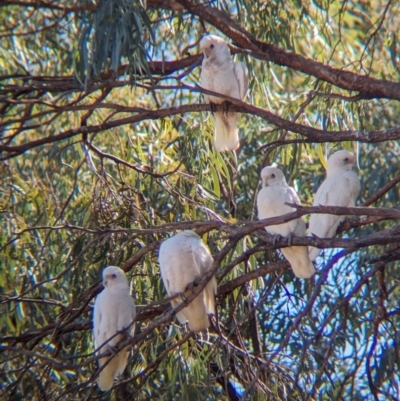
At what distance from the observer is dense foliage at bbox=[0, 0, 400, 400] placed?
3.14 metres

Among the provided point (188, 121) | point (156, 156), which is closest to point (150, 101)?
point (156, 156)

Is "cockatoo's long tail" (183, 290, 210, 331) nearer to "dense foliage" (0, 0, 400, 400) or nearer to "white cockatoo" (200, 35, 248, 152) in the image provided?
"dense foliage" (0, 0, 400, 400)

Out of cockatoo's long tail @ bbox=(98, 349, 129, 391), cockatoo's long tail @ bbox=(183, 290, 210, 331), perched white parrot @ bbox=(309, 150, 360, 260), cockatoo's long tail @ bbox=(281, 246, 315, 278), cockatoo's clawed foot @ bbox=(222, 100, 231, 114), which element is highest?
cockatoo's clawed foot @ bbox=(222, 100, 231, 114)

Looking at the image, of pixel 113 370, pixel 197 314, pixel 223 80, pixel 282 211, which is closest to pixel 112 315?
pixel 113 370

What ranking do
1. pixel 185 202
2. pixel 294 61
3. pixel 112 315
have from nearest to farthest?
1. pixel 112 315
2. pixel 294 61
3. pixel 185 202

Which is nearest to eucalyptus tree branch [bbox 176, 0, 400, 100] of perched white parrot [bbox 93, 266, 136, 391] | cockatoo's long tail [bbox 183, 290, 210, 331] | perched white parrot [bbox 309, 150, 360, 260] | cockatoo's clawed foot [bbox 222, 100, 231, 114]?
cockatoo's clawed foot [bbox 222, 100, 231, 114]

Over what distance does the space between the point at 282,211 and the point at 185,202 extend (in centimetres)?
52

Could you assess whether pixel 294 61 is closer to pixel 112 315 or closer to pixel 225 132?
pixel 225 132

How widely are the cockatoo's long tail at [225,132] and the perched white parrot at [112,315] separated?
3.14 ft

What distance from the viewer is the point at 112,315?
342 cm

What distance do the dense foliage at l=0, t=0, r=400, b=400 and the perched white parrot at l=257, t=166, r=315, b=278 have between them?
8 cm

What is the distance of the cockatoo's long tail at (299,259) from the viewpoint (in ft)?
11.6

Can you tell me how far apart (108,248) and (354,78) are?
1.33 meters

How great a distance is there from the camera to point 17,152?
3682 mm
